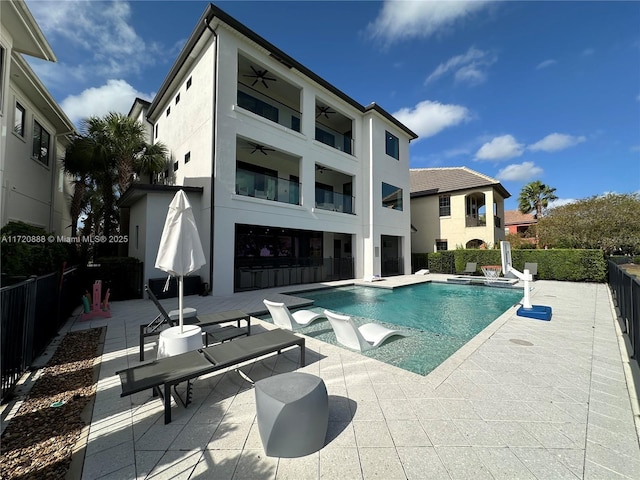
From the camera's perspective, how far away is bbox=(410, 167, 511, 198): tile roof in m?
22.3

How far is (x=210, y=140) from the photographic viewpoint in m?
11.1

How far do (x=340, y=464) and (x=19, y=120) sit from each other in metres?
16.2

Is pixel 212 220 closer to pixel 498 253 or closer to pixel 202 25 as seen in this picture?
pixel 202 25

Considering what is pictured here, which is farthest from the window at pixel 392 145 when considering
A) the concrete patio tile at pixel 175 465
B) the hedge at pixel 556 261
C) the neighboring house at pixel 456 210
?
the concrete patio tile at pixel 175 465

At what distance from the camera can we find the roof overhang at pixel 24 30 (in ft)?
19.3

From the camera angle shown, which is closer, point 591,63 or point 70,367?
point 70,367

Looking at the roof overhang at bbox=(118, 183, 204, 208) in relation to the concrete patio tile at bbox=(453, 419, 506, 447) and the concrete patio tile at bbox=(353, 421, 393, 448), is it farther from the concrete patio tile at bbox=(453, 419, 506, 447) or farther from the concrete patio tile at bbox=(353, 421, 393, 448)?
the concrete patio tile at bbox=(453, 419, 506, 447)

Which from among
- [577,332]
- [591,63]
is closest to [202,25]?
[591,63]

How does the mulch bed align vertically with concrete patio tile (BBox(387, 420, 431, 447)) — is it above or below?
below

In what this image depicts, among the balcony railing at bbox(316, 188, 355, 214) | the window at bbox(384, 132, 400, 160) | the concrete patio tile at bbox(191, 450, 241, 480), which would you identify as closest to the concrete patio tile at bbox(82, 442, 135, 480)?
the concrete patio tile at bbox(191, 450, 241, 480)

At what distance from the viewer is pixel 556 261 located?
15.4m

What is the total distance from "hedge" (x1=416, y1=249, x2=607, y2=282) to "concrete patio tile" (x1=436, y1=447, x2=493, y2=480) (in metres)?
17.9

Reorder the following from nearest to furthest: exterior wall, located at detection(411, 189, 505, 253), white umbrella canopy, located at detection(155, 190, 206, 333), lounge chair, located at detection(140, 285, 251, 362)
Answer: white umbrella canopy, located at detection(155, 190, 206, 333) → lounge chair, located at detection(140, 285, 251, 362) → exterior wall, located at detection(411, 189, 505, 253)

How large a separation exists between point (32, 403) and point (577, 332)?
9584 mm
